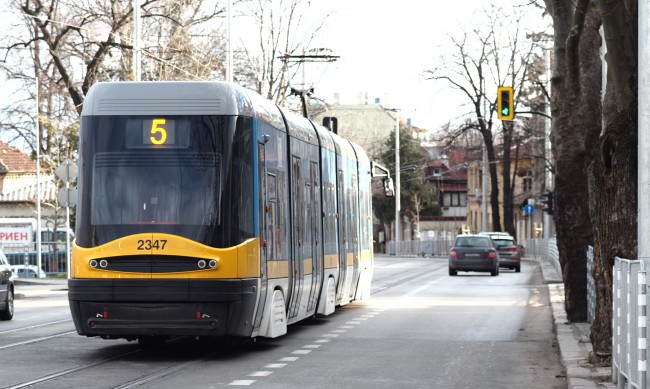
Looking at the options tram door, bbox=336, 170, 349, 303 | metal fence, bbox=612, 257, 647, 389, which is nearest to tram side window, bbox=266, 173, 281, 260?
metal fence, bbox=612, 257, 647, 389

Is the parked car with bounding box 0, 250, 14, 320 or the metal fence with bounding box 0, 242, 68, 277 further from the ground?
the metal fence with bounding box 0, 242, 68, 277

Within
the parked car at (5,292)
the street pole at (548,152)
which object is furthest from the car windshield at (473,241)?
the parked car at (5,292)

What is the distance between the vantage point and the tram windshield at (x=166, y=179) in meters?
17.0

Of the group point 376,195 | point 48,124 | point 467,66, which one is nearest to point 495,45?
point 467,66

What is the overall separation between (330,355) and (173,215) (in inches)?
108

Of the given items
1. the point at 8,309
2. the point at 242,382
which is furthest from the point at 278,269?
the point at 8,309

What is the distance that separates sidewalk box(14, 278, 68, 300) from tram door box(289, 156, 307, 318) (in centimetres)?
1679

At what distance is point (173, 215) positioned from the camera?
1706 centimetres

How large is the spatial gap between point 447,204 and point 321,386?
143 m

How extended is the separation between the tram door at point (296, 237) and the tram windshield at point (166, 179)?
2.89 meters

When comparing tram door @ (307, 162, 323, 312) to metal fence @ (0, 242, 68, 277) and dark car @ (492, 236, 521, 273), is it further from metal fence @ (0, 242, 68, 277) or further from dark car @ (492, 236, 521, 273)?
dark car @ (492, 236, 521, 273)

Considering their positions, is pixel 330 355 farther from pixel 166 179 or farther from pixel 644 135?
pixel 644 135

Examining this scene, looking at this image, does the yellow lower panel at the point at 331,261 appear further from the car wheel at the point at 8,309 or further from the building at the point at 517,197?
the building at the point at 517,197

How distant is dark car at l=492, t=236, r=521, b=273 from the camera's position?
59.1m
